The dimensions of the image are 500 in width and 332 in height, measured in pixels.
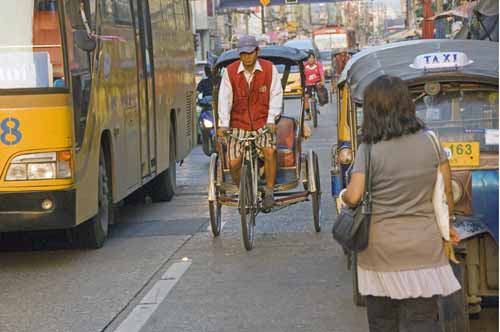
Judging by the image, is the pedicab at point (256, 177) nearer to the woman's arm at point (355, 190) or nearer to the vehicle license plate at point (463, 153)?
the vehicle license plate at point (463, 153)

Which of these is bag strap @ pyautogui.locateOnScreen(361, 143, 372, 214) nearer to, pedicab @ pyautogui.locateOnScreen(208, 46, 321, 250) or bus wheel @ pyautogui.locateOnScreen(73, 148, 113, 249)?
pedicab @ pyautogui.locateOnScreen(208, 46, 321, 250)

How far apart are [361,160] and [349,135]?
12.6 ft

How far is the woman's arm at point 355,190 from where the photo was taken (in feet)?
18.7

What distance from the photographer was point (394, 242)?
5668mm

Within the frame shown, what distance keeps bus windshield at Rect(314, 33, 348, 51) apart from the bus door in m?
58.4

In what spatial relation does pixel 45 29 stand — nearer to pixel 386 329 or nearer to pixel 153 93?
pixel 153 93

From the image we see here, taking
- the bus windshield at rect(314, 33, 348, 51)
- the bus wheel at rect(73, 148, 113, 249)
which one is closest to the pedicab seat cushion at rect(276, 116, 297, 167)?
the bus wheel at rect(73, 148, 113, 249)

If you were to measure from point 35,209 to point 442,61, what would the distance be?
13.8ft

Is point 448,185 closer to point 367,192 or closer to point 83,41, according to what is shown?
point 367,192

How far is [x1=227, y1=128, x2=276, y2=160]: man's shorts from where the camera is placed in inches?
444

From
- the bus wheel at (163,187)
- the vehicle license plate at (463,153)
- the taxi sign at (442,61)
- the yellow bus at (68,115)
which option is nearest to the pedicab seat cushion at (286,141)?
the yellow bus at (68,115)

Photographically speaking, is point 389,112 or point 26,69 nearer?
point 389,112

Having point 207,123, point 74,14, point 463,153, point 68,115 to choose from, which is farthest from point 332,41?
point 463,153

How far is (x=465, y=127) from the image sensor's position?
7707 mm
